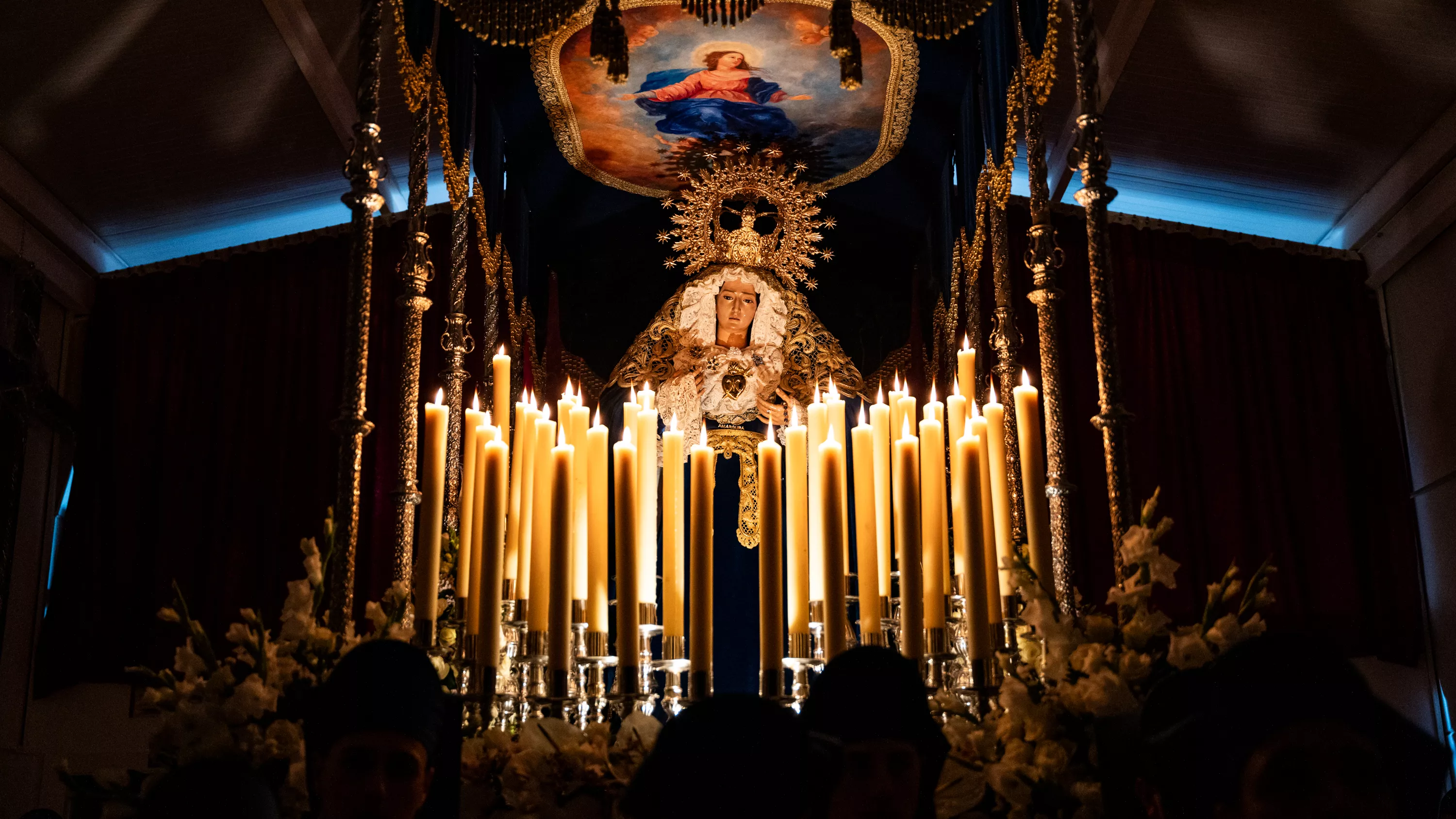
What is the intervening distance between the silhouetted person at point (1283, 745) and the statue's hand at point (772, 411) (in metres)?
3.42

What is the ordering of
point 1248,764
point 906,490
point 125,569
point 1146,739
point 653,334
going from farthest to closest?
point 125,569 < point 653,334 < point 906,490 < point 1146,739 < point 1248,764

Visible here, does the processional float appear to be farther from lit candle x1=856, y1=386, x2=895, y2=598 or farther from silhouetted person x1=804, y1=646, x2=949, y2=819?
silhouetted person x1=804, y1=646, x2=949, y2=819

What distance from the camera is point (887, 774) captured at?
2148 millimetres

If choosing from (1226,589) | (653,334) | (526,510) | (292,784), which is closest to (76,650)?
(653,334)

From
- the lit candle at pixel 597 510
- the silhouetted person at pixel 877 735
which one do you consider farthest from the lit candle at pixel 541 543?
the silhouetted person at pixel 877 735

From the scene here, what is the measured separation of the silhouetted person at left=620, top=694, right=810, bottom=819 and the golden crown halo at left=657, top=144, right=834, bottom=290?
3828 millimetres

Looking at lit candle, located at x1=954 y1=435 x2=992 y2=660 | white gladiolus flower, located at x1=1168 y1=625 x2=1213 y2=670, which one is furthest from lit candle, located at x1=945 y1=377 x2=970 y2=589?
white gladiolus flower, located at x1=1168 y1=625 x2=1213 y2=670

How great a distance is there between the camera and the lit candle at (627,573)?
2736 mm

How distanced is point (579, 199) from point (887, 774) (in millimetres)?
3962

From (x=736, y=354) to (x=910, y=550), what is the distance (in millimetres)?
2675

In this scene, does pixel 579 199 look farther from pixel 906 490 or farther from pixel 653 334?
pixel 906 490

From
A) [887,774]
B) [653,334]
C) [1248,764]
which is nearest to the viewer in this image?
[1248,764]

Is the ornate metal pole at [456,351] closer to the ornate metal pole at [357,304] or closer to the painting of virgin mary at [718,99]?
the painting of virgin mary at [718,99]

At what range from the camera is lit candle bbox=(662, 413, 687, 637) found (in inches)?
116
